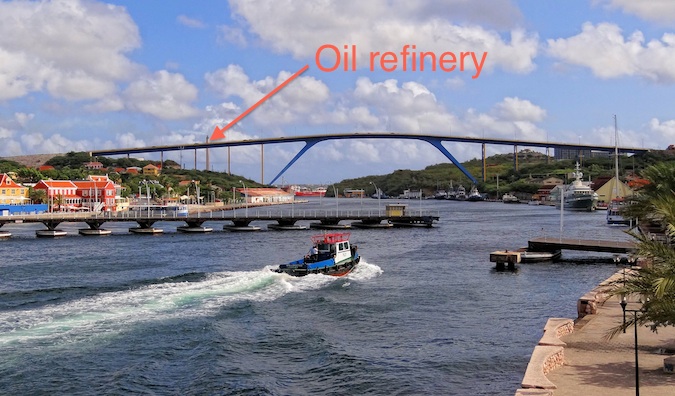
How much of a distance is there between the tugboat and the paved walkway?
19.8 metres

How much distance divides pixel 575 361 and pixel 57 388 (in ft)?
45.6

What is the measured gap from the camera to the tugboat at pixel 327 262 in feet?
124

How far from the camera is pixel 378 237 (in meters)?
70.1

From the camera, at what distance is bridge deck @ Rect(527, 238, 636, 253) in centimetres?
Result: 4725

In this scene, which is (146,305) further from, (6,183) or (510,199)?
(510,199)

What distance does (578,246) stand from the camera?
48188 mm

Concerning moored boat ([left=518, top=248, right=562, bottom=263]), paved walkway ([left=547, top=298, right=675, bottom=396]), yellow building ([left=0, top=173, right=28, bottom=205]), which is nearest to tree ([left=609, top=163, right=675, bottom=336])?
paved walkway ([left=547, top=298, right=675, bottom=396])

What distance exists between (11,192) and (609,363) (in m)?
111

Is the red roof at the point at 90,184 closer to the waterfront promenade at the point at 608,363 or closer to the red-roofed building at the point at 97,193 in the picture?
the red-roofed building at the point at 97,193

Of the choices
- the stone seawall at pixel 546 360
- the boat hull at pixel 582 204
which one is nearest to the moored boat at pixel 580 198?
the boat hull at pixel 582 204

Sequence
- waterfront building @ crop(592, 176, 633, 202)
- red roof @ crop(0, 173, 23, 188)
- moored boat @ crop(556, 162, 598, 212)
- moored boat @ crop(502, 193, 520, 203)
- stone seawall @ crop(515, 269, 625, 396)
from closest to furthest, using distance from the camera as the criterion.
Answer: stone seawall @ crop(515, 269, 625, 396)
red roof @ crop(0, 173, 23, 188)
moored boat @ crop(556, 162, 598, 212)
waterfront building @ crop(592, 176, 633, 202)
moored boat @ crop(502, 193, 520, 203)

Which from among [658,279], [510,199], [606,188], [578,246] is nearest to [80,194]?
[578,246]

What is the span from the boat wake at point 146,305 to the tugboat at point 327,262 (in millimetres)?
567

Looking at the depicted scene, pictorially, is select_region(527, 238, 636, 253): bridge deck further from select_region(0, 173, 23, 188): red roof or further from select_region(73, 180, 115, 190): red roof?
select_region(0, 173, 23, 188): red roof
